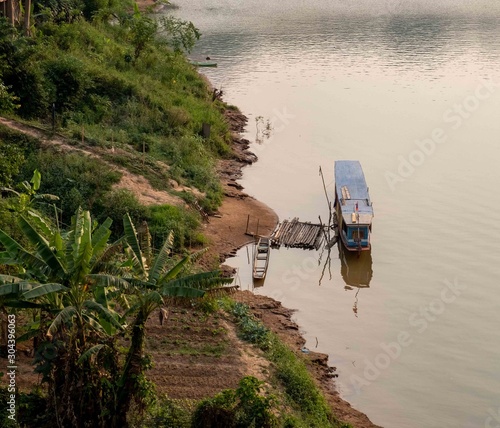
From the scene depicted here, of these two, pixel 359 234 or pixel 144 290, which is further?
pixel 359 234

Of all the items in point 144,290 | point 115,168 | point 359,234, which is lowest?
point 359,234

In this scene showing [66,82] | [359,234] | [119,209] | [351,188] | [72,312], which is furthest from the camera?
[66,82]

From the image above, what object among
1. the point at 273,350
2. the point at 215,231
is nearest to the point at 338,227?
the point at 215,231

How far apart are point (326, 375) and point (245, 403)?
18.6 feet

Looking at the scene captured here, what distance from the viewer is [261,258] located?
2452 cm

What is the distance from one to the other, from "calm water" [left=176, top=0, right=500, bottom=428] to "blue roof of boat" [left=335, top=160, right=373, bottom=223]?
1.30m

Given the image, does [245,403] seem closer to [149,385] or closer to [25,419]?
[149,385]

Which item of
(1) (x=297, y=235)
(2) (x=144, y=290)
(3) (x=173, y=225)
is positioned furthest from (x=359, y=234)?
(2) (x=144, y=290)

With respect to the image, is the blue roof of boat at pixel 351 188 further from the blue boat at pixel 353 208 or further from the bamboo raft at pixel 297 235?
the bamboo raft at pixel 297 235

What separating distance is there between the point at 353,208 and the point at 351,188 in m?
1.75

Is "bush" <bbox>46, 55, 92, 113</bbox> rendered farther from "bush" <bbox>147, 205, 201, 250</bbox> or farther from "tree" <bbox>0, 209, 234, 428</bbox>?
"tree" <bbox>0, 209, 234, 428</bbox>

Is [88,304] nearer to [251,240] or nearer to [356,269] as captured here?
[251,240]

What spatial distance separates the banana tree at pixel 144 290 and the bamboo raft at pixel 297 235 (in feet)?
39.1

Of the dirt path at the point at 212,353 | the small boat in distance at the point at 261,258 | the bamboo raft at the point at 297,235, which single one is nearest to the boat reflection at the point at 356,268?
the bamboo raft at the point at 297,235
